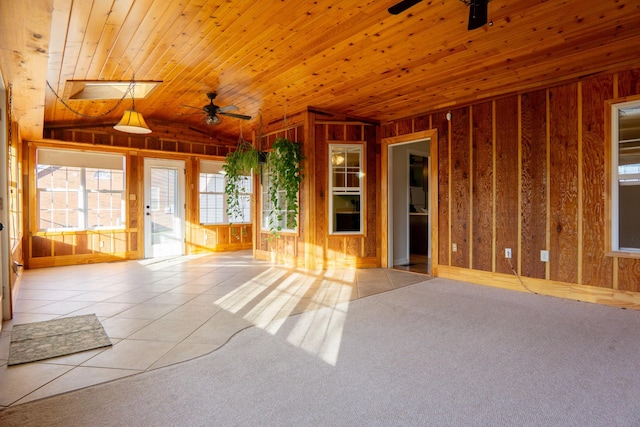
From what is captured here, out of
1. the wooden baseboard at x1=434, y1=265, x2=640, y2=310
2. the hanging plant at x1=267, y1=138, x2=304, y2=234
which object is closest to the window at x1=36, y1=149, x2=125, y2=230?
the hanging plant at x1=267, y1=138, x2=304, y2=234

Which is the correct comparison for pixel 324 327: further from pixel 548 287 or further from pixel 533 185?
pixel 533 185

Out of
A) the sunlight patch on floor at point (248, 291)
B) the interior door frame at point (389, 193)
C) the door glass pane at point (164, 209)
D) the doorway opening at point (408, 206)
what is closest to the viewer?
the sunlight patch on floor at point (248, 291)

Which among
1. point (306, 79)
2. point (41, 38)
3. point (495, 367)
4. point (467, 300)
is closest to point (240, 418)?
point (495, 367)

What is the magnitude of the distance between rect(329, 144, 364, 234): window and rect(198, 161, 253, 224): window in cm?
255

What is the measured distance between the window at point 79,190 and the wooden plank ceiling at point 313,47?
1.20 m

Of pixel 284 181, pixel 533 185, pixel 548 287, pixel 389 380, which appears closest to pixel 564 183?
pixel 533 185

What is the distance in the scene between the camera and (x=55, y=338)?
2.63 metres

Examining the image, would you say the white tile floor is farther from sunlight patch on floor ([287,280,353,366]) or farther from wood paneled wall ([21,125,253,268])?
wood paneled wall ([21,125,253,268])

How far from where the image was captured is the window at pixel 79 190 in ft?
19.0

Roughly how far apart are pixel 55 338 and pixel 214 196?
5195 millimetres

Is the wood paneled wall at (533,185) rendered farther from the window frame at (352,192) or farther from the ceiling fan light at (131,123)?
the ceiling fan light at (131,123)

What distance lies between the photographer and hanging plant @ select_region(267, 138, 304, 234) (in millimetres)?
5395

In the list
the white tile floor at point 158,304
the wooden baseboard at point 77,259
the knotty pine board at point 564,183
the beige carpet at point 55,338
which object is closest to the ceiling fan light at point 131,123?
the white tile floor at point 158,304

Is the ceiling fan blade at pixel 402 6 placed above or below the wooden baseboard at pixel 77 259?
above
